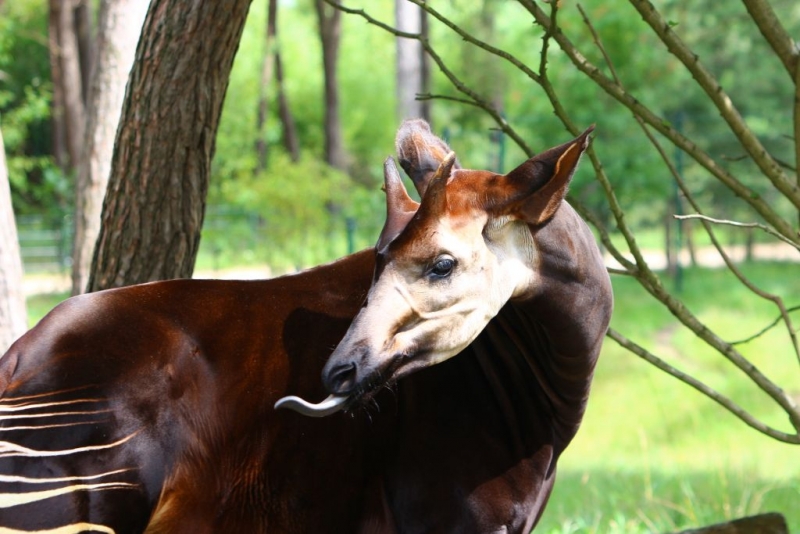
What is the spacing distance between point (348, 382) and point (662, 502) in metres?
3.97

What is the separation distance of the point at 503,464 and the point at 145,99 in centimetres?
228

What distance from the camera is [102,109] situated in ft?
19.3

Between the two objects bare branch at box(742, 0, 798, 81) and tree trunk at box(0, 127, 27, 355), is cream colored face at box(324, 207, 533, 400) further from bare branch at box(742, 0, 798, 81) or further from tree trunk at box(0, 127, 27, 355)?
tree trunk at box(0, 127, 27, 355)

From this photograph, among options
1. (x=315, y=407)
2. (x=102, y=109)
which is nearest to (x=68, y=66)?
(x=102, y=109)

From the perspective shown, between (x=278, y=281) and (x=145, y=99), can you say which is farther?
(x=145, y=99)

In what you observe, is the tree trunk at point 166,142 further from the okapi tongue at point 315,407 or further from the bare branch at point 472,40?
the okapi tongue at point 315,407

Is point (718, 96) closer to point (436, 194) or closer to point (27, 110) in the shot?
Result: point (436, 194)

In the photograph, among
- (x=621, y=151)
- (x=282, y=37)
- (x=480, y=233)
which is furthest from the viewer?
(x=282, y=37)

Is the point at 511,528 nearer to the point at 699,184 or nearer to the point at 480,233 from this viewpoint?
the point at 480,233

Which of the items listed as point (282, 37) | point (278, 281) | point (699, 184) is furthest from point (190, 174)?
point (282, 37)

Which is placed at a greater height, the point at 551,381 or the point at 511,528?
the point at 551,381

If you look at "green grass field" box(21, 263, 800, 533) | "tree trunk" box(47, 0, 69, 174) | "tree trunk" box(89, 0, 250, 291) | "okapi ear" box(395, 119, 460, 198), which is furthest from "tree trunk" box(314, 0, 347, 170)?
"okapi ear" box(395, 119, 460, 198)

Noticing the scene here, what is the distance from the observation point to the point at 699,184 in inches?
859

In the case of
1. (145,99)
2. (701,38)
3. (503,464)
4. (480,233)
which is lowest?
(503,464)
